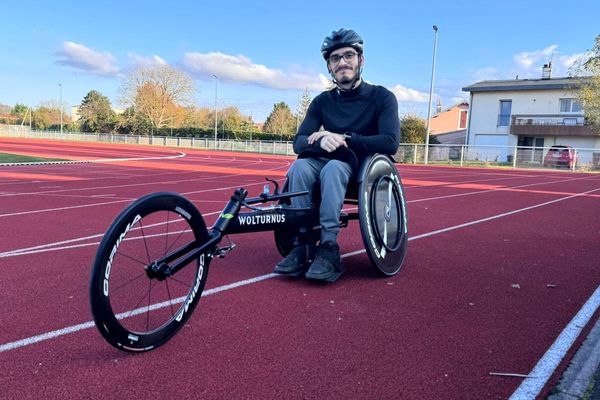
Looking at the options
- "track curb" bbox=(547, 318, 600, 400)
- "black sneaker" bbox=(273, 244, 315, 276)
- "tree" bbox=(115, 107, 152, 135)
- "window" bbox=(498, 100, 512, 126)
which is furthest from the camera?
"tree" bbox=(115, 107, 152, 135)

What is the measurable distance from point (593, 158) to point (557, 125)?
10.5m

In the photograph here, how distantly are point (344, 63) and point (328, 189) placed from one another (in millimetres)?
1121

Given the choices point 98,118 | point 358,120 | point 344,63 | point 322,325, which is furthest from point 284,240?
point 98,118

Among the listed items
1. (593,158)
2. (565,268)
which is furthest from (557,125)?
(565,268)

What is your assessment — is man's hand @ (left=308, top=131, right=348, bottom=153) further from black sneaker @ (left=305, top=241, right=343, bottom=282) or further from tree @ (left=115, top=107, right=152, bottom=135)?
tree @ (left=115, top=107, right=152, bottom=135)

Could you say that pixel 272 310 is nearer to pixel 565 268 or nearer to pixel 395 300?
pixel 395 300

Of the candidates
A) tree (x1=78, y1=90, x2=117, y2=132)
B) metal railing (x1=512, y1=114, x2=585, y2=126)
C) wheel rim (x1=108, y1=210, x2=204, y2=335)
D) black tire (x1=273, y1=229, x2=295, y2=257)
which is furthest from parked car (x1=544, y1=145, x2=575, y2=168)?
tree (x1=78, y1=90, x2=117, y2=132)

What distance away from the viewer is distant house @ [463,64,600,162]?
39469mm

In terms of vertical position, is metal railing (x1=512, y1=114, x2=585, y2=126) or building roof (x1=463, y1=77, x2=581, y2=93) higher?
building roof (x1=463, y1=77, x2=581, y2=93)

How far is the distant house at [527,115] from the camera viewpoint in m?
39.5

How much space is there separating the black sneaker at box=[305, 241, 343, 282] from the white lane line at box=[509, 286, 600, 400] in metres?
1.57

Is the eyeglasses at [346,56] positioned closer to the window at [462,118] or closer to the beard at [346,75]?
the beard at [346,75]

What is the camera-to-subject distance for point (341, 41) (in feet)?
13.4

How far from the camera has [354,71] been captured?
416 cm
